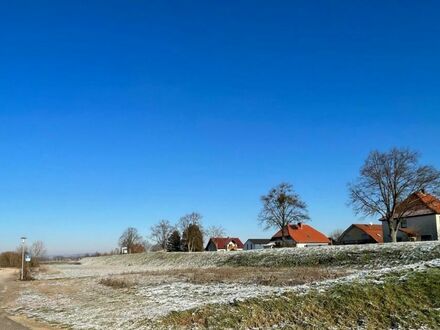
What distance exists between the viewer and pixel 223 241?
145750 millimetres

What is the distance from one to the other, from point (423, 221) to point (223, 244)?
80.8 metres

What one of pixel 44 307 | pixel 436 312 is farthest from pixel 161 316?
pixel 44 307

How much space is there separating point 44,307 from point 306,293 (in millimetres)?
14090

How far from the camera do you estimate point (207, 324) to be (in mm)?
13391

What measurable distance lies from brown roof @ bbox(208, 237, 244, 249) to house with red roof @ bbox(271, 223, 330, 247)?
95.6ft

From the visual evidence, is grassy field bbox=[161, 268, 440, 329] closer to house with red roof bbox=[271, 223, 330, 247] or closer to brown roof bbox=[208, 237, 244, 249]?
house with red roof bbox=[271, 223, 330, 247]

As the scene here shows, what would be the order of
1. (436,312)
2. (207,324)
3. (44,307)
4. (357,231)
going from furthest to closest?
(357,231), (44,307), (207,324), (436,312)

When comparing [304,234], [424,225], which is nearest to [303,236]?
[304,234]

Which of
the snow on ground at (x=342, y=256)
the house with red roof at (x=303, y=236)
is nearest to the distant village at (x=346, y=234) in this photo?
the house with red roof at (x=303, y=236)

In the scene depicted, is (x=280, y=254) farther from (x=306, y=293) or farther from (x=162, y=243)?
(x=162, y=243)

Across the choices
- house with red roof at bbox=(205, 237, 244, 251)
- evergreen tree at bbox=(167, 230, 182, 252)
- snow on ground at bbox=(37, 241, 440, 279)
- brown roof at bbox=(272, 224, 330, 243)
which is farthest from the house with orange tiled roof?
house with red roof at bbox=(205, 237, 244, 251)

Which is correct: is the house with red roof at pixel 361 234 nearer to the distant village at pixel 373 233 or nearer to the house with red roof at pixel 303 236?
the distant village at pixel 373 233

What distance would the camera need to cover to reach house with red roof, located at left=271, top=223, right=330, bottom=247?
108062mm

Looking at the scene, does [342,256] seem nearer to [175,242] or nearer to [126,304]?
[126,304]
